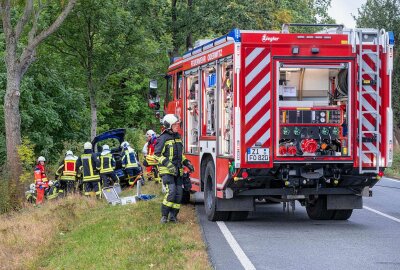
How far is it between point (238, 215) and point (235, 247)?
122 inches

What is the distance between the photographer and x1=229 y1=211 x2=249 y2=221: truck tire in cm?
1359

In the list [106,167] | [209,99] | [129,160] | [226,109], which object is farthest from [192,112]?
[129,160]

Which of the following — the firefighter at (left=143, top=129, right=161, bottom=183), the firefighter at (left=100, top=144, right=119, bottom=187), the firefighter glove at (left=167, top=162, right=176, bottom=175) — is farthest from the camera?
the firefighter at (left=143, top=129, right=161, bottom=183)

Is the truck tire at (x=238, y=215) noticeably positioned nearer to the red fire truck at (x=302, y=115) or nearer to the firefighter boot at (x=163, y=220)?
the red fire truck at (x=302, y=115)

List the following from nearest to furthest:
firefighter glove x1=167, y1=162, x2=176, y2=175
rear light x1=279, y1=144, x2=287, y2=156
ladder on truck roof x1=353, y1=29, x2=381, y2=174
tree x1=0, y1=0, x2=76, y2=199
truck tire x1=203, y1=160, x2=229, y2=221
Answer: rear light x1=279, y1=144, x2=287, y2=156, ladder on truck roof x1=353, y1=29, x2=381, y2=174, firefighter glove x1=167, y1=162, x2=176, y2=175, truck tire x1=203, y1=160, x2=229, y2=221, tree x1=0, y1=0, x2=76, y2=199

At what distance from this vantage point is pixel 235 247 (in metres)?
10.6

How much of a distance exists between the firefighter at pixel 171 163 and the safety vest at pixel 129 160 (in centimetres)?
908

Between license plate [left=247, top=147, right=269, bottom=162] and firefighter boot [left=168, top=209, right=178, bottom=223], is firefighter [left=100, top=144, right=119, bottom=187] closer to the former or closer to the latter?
firefighter boot [left=168, top=209, right=178, bottom=223]

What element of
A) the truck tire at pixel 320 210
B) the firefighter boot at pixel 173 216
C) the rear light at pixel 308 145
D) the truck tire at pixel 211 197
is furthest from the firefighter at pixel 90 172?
the rear light at pixel 308 145

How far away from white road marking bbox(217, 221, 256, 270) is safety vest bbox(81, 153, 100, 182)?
702 centimetres

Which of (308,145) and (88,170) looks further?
(88,170)

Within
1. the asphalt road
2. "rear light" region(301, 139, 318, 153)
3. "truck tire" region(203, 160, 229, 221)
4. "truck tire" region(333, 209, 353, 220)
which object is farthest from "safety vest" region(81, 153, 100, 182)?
"rear light" region(301, 139, 318, 153)

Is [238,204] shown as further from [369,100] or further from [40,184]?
[40,184]

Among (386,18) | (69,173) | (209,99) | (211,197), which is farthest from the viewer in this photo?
(386,18)
